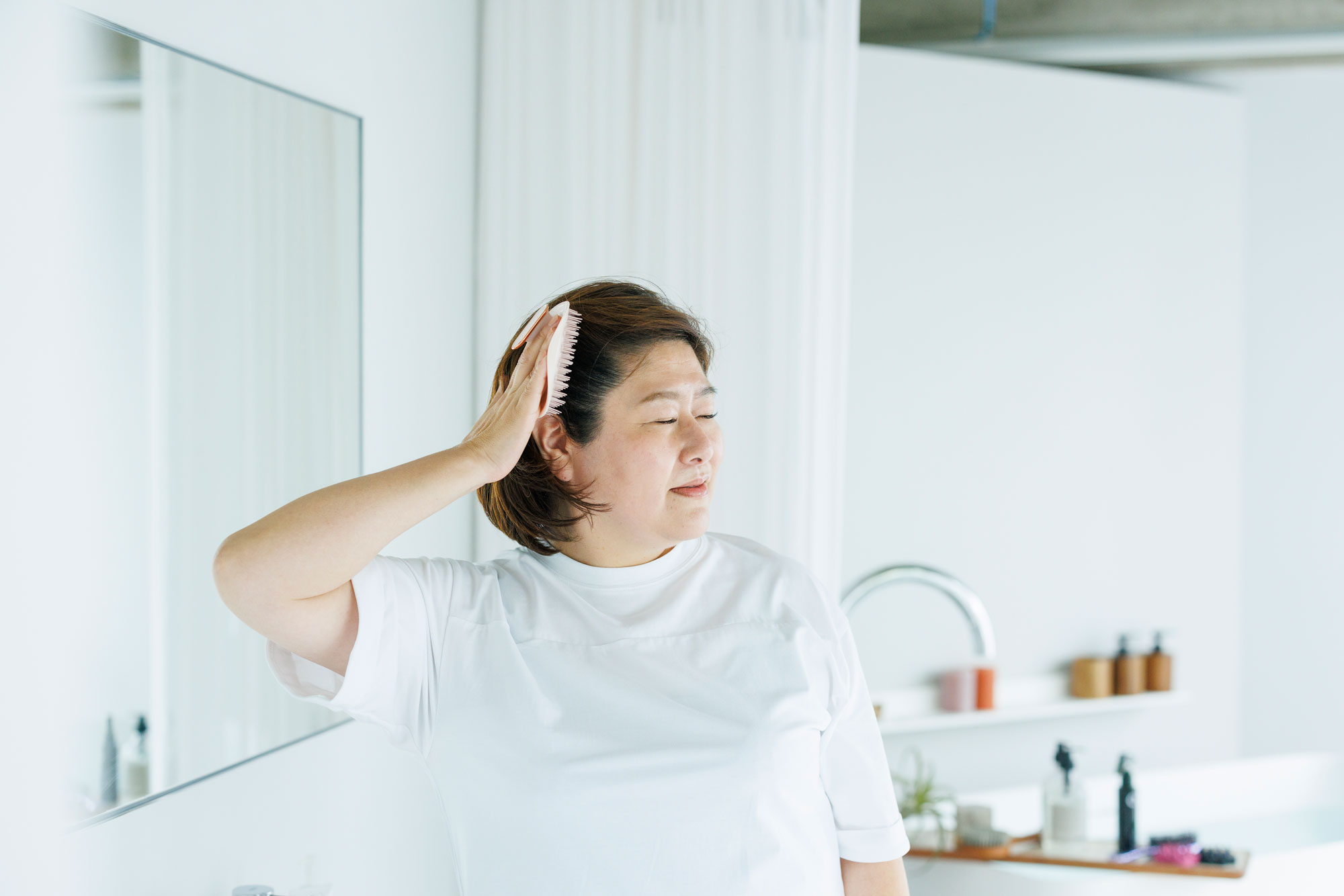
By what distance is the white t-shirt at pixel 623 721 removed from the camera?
108 cm

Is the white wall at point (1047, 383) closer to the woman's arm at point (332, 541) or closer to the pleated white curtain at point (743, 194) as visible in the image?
the pleated white curtain at point (743, 194)

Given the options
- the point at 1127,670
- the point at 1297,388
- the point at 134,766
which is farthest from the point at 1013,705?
the point at 134,766

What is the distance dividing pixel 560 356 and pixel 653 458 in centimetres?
16

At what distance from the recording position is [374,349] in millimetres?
1698

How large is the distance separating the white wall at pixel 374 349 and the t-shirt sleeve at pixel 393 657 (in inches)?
9.1

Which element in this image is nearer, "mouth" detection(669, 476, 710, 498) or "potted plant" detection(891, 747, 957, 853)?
"mouth" detection(669, 476, 710, 498)

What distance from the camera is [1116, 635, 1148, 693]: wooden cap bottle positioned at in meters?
3.23

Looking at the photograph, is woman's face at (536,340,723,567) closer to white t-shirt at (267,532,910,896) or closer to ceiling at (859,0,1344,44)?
white t-shirt at (267,532,910,896)

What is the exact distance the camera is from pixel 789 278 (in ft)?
6.35

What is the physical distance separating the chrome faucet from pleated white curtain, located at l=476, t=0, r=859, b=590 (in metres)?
0.38

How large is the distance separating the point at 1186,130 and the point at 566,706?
3.14 meters

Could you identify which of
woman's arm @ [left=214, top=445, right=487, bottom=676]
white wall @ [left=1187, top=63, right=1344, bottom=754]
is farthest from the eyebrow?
white wall @ [left=1187, top=63, right=1344, bottom=754]

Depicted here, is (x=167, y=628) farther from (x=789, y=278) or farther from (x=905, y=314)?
(x=905, y=314)

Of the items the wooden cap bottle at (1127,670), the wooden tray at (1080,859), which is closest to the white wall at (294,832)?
the wooden tray at (1080,859)
